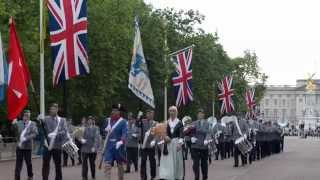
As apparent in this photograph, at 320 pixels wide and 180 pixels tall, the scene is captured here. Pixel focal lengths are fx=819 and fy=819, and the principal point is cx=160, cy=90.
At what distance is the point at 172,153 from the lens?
663 inches

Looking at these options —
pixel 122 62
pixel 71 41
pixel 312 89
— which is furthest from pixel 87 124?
pixel 312 89


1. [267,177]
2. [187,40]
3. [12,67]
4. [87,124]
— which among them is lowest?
[267,177]

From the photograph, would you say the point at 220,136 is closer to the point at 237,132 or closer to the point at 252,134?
the point at 252,134

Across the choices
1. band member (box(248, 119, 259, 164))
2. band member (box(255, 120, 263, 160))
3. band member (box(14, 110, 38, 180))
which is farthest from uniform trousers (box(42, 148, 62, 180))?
band member (box(255, 120, 263, 160))

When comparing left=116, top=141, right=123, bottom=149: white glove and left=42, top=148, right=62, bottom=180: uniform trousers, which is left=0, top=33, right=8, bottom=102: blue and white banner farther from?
left=116, top=141, right=123, bottom=149: white glove

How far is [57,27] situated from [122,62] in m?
22.2

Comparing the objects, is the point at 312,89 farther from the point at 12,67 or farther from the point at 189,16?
the point at 12,67

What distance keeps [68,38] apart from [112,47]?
20501 millimetres

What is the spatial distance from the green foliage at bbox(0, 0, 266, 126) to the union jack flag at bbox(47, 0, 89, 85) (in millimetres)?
13592

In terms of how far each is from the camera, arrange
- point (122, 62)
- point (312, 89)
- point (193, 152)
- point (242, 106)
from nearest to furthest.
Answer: point (193, 152) → point (122, 62) → point (242, 106) → point (312, 89)

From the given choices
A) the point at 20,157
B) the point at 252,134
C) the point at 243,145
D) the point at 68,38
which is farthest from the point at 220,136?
the point at 20,157

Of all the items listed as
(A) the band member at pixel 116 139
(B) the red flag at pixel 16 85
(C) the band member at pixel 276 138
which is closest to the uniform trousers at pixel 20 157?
(B) the red flag at pixel 16 85

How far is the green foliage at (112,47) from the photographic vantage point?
135 ft

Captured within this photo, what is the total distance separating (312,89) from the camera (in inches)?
6954
